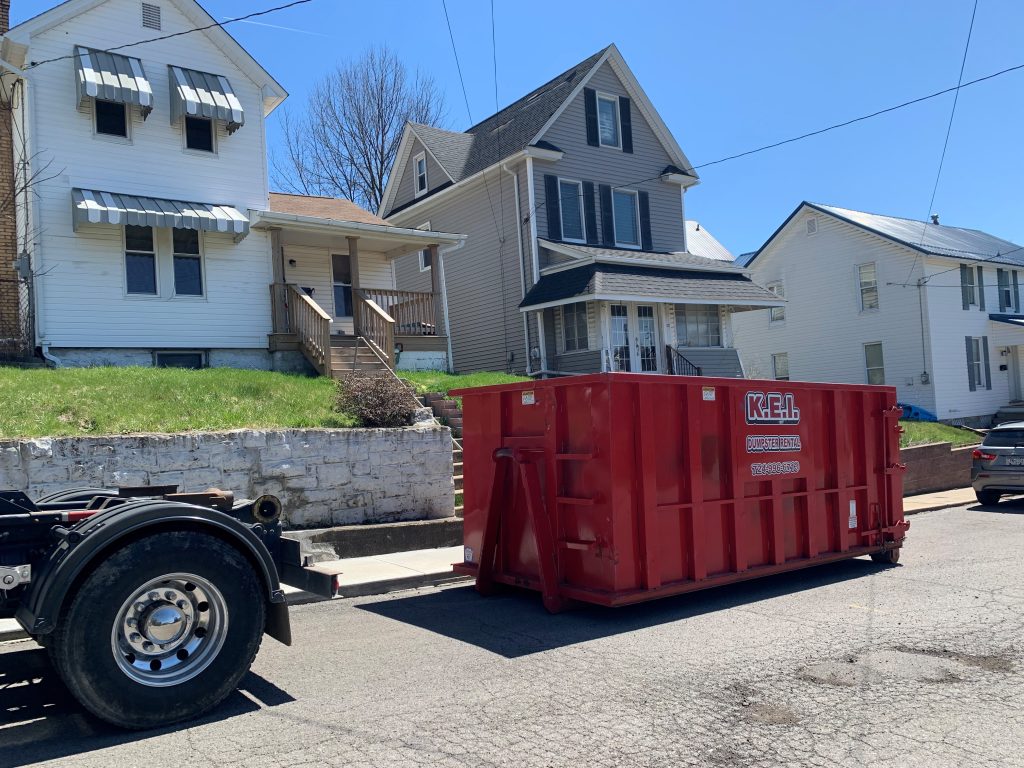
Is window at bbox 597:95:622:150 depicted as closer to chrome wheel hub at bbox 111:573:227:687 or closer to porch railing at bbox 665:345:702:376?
porch railing at bbox 665:345:702:376

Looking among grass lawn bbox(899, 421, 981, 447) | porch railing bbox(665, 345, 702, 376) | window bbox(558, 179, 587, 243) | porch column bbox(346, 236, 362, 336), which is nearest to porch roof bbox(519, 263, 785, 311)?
porch railing bbox(665, 345, 702, 376)

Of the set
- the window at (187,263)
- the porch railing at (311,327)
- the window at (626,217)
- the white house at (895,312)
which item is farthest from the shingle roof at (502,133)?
the white house at (895,312)

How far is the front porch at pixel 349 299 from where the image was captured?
17203 millimetres

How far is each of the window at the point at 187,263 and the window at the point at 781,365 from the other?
74.6ft

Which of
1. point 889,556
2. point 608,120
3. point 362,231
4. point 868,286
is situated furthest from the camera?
point 868,286

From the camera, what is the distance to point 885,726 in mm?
4555

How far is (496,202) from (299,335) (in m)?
9.00

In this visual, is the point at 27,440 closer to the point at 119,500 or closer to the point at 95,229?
the point at 119,500

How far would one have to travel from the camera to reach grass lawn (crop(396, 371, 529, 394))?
1564cm

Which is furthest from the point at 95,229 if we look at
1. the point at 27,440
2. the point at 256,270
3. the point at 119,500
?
the point at 119,500

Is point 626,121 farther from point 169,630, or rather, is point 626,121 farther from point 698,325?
point 169,630

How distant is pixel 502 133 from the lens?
85.3 feet

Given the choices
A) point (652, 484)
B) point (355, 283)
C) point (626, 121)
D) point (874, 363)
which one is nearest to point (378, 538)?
point (652, 484)

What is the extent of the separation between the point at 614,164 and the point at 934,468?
12.8 meters
